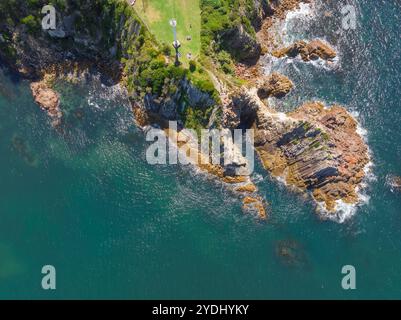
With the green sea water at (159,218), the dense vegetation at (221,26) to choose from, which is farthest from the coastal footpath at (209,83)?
the green sea water at (159,218)

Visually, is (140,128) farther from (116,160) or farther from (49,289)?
(49,289)

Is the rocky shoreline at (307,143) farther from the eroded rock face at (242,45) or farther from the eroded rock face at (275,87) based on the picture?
the eroded rock face at (242,45)

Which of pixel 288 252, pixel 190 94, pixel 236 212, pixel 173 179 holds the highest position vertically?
pixel 190 94

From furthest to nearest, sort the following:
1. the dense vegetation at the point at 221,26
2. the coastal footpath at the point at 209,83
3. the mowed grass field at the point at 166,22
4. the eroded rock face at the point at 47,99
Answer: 1. the eroded rock face at the point at 47,99
2. the dense vegetation at the point at 221,26
3. the coastal footpath at the point at 209,83
4. the mowed grass field at the point at 166,22

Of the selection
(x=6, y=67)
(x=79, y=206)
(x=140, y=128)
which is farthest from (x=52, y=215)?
(x=6, y=67)

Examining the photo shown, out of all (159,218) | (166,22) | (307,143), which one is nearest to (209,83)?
(166,22)

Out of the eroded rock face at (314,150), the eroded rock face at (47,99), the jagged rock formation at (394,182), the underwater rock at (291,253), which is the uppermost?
the eroded rock face at (47,99)

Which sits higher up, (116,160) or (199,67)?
(199,67)
